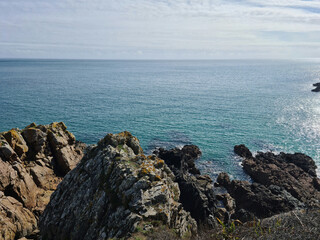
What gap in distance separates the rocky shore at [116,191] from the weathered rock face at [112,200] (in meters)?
0.07

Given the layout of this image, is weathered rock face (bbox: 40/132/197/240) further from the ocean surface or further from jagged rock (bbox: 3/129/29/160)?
the ocean surface

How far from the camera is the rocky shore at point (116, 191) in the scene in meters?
16.7

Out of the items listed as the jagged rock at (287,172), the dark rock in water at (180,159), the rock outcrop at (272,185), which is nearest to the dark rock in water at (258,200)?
the rock outcrop at (272,185)

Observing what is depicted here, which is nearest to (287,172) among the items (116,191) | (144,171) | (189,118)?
(189,118)

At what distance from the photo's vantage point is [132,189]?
1748 centimetres

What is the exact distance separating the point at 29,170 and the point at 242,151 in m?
39.9

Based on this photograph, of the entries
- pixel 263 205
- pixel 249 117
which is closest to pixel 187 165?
pixel 263 205

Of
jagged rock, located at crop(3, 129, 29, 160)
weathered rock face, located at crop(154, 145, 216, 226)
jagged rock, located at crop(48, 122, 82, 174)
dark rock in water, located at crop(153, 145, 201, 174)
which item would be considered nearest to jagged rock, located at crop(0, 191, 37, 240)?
jagged rock, located at crop(3, 129, 29, 160)

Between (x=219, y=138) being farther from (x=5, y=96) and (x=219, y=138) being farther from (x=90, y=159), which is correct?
(x=5, y=96)

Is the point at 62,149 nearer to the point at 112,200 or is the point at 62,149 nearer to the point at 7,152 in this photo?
the point at 7,152

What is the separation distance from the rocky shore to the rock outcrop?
0.49ft

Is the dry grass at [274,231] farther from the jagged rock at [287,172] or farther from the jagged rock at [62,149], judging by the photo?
the jagged rock at [287,172]

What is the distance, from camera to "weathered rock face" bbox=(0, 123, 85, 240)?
2367 cm

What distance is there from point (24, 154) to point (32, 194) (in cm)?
549
